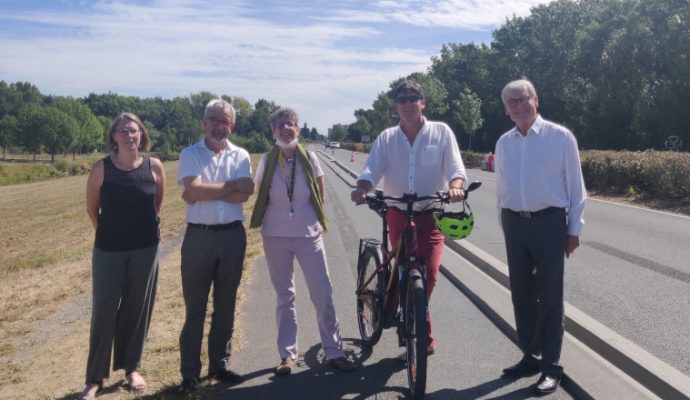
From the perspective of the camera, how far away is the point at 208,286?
455 cm

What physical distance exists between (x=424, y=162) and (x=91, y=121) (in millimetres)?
120279

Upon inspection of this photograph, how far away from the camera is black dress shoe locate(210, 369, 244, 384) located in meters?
4.57

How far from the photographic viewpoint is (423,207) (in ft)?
15.4

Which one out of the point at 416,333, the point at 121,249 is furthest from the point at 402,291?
the point at 121,249

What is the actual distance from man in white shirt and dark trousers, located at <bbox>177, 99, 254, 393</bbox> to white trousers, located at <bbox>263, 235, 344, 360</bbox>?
0.96 feet

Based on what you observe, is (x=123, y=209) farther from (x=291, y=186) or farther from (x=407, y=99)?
(x=407, y=99)

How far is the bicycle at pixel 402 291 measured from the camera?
4.06m

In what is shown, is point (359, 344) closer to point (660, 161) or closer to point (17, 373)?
point (17, 373)

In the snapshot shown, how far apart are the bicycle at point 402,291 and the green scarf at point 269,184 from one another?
0.38 m

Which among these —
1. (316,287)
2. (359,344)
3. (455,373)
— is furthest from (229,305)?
(455,373)

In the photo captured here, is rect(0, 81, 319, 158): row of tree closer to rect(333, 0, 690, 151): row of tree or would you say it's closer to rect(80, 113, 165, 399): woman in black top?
rect(333, 0, 690, 151): row of tree

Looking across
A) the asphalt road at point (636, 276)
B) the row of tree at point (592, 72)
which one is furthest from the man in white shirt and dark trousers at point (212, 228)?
the row of tree at point (592, 72)

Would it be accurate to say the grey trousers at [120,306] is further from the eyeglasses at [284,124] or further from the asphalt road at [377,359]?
the eyeglasses at [284,124]

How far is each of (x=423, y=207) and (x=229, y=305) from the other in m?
1.57
